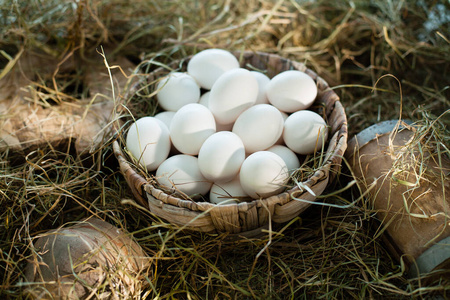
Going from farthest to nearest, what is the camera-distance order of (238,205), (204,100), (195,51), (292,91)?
1. (195,51)
2. (204,100)
3. (292,91)
4. (238,205)

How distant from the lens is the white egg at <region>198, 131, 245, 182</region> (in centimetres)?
110

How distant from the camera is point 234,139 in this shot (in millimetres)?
1131

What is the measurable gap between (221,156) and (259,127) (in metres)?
0.15

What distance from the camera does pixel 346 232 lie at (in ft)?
3.89

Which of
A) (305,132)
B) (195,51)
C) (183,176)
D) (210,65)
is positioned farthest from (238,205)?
(195,51)

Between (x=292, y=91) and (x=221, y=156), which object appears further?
(x=292, y=91)

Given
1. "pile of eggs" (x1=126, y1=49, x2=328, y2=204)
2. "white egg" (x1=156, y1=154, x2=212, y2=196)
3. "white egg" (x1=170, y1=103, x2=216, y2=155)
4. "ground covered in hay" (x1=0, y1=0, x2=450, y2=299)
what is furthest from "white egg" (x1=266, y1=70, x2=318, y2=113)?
"white egg" (x1=156, y1=154, x2=212, y2=196)

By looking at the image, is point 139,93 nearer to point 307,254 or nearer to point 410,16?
point 307,254

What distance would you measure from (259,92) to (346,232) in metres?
0.52

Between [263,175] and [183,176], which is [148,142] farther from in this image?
[263,175]

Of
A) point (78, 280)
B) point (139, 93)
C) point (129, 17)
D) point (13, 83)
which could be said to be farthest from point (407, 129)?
point (13, 83)

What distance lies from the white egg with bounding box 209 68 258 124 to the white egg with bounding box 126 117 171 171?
0.18m

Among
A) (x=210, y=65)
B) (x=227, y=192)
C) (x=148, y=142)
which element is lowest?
(x=227, y=192)

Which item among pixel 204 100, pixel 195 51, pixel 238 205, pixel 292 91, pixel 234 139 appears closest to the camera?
pixel 238 205
